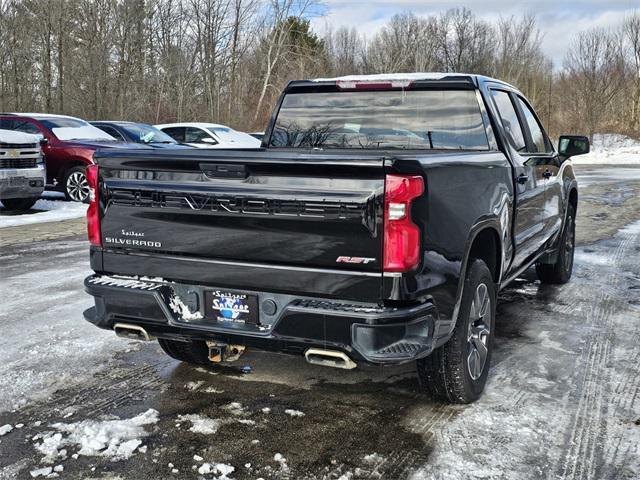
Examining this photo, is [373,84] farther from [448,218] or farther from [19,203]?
[19,203]

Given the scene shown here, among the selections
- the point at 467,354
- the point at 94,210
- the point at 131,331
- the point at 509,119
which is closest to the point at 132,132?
the point at 509,119

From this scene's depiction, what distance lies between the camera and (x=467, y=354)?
3568 millimetres

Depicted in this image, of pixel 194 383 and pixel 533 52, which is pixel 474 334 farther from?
pixel 533 52

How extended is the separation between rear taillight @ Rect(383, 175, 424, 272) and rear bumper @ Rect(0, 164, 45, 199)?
9.47 m

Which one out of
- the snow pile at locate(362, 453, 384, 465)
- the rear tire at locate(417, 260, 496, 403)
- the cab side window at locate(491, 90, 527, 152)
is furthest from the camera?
the cab side window at locate(491, 90, 527, 152)

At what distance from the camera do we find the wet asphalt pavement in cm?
302

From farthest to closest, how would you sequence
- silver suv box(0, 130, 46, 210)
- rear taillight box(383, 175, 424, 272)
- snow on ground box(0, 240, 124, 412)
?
silver suv box(0, 130, 46, 210), snow on ground box(0, 240, 124, 412), rear taillight box(383, 175, 424, 272)

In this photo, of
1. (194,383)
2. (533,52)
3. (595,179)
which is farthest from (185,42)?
(194,383)

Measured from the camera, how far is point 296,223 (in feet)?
9.86

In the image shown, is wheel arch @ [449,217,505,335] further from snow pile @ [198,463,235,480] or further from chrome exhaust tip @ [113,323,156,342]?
chrome exhaust tip @ [113,323,156,342]

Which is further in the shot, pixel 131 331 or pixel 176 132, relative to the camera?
pixel 176 132

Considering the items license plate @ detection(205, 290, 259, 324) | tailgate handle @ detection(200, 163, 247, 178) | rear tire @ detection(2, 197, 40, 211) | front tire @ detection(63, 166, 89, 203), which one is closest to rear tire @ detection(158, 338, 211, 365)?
license plate @ detection(205, 290, 259, 324)

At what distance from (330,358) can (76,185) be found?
10.9 m

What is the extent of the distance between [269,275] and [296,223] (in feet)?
0.94
